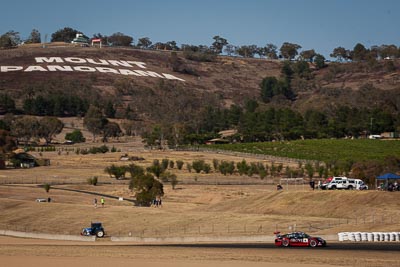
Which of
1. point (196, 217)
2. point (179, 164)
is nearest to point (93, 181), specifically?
point (179, 164)

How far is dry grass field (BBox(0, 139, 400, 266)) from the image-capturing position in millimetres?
43031

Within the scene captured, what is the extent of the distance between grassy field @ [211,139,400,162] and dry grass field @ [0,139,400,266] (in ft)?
123

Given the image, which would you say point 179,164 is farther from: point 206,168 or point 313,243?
point 313,243

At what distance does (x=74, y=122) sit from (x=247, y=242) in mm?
144002

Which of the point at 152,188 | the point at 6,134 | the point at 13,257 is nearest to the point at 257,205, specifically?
the point at 152,188

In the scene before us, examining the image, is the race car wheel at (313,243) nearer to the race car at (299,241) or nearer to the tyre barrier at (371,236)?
the race car at (299,241)

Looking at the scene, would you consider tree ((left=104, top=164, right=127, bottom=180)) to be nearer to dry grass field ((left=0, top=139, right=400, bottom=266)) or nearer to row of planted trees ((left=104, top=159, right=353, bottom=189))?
row of planted trees ((left=104, top=159, right=353, bottom=189))

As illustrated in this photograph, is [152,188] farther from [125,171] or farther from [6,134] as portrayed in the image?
[6,134]

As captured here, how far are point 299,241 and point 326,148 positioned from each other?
95.4 m

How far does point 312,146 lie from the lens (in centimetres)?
14488

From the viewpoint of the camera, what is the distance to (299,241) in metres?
47.4

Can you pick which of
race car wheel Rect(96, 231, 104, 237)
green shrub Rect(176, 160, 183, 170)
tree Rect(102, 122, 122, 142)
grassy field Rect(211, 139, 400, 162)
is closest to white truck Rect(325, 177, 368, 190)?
race car wheel Rect(96, 231, 104, 237)

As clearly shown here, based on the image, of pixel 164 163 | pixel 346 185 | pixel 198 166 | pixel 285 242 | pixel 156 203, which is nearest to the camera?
pixel 285 242

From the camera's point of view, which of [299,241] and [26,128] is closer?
[299,241]
